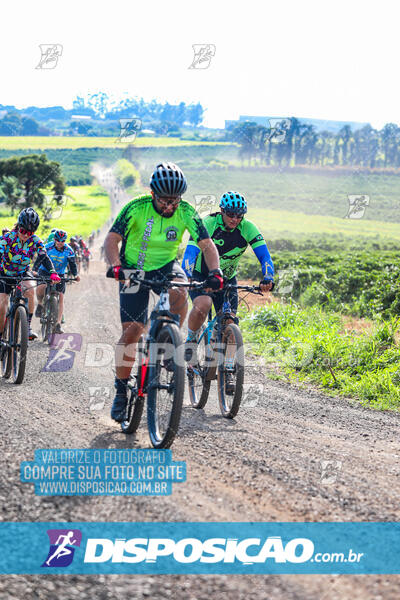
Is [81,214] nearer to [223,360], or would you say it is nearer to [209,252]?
[223,360]

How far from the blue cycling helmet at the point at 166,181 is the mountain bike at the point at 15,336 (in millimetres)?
3978

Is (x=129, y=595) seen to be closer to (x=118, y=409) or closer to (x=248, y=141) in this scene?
(x=118, y=409)

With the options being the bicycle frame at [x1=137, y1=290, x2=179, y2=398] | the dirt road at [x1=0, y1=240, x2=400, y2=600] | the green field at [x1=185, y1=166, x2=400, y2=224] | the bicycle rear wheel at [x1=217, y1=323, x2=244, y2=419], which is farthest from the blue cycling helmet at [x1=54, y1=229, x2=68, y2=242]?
the green field at [x1=185, y1=166, x2=400, y2=224]

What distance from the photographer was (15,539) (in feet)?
11.4

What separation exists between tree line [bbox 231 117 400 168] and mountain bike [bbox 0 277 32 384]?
11115 cm

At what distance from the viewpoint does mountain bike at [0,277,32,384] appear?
28.1 feet

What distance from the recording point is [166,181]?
17.5 feet

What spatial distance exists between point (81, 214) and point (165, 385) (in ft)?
333

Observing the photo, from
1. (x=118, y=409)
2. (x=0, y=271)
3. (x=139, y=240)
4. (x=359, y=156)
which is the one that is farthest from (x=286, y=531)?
(x=359, y=156)

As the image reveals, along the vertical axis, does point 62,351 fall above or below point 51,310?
below

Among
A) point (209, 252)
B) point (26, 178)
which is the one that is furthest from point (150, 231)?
point (26, 178)

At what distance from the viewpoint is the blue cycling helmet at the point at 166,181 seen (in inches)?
209

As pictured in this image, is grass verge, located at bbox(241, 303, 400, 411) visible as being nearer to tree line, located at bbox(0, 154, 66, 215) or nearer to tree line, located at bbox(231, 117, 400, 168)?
tree line, located at bbox(0, 154, 66, 215)

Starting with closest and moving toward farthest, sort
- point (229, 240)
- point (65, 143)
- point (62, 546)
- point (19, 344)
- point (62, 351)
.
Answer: point (62, 546) → point (229, 240) → point (19, 344) → point (62, 351) → point (65, 143)
